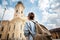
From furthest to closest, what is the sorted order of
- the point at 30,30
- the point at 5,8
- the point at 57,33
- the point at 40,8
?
the point at 5,8, the point at 40,8, the point at 57,33, the point at 30,30

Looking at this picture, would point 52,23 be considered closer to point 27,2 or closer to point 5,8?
point 27,2

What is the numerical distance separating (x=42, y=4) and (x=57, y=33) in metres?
1.26

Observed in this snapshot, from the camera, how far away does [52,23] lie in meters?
4.64

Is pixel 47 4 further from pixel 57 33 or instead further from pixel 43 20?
pixel 57 33

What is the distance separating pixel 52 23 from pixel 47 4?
76 centimetres

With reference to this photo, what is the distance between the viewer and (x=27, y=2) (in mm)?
5246

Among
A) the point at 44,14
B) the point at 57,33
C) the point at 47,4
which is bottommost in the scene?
the point at 57,33

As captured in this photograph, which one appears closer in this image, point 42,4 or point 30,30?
point 30,30

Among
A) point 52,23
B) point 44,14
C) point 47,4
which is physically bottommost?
point 52,23

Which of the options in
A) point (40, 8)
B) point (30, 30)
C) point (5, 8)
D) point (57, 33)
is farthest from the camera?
point (5, 8)

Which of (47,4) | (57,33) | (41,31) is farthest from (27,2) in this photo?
(41,31)

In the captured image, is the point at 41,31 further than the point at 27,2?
No

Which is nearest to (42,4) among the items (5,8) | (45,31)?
(5,8)

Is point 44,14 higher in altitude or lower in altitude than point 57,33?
higher
